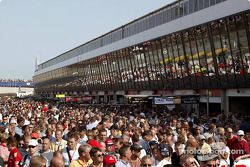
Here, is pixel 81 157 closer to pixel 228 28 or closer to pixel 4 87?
pixel 228 28

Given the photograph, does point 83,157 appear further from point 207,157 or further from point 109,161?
point 207,157

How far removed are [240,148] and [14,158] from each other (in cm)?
494

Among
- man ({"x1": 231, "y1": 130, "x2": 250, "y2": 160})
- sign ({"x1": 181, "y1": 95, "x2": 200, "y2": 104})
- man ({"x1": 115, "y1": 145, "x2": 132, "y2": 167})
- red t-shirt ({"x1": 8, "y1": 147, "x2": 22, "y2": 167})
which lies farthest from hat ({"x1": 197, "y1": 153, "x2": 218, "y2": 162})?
sign ({"x1": 181, "y1": 95, "x2": 200, "y2": 104})

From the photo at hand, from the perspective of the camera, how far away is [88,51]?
74.0 m

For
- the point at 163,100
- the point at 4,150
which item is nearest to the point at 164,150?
the point at 4,150

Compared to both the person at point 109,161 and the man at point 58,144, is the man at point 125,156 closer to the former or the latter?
the person at point 109,161

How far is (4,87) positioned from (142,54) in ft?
407

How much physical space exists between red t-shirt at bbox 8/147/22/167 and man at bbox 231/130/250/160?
4.60m

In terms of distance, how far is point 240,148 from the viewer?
11102 mm

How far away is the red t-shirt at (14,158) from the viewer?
29.9 ft

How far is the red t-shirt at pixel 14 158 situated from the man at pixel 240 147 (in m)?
4.60

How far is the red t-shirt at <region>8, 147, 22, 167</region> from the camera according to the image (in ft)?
29.9

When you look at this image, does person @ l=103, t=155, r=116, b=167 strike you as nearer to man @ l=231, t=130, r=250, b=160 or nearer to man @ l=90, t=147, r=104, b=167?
man @ l=90, t=147, r=104, b=167

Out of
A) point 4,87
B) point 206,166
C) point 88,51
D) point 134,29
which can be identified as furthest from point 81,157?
point 4,87
